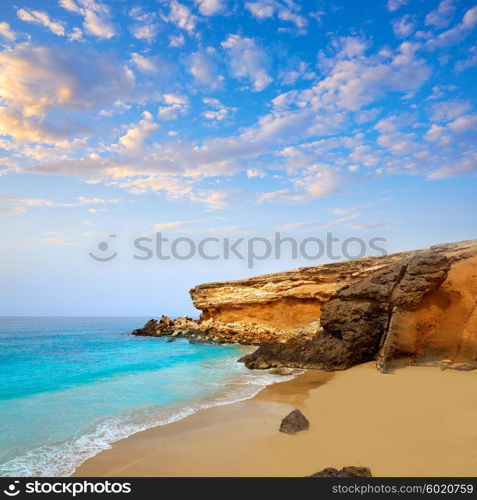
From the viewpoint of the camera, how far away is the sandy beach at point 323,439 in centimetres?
484

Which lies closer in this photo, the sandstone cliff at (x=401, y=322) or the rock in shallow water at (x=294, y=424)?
the rock in shallow water at (x=294, y=424)

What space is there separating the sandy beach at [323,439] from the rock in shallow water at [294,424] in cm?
15

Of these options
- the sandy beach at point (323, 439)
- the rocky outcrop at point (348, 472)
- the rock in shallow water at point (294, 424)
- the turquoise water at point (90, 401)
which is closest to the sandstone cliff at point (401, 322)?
the turquoise water at point (90, 401)

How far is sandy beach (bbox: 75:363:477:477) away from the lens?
484cm

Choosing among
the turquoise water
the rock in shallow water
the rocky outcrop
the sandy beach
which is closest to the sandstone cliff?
the turquoise water

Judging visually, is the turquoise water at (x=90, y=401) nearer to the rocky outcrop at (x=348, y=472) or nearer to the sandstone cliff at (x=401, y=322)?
the sandstone cliff at (x=401, y=322)

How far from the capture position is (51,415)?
8703 mm

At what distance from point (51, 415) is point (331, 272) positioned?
2528 centimetres

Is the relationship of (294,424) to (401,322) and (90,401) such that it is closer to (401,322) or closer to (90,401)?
→ (90,401)

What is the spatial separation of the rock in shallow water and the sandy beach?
149 mm

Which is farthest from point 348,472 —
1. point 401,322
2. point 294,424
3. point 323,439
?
point 401,322

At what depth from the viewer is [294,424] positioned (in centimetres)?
643

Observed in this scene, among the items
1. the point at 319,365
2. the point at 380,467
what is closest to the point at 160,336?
the point at 319,365

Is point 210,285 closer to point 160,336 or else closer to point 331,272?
point 160,336
